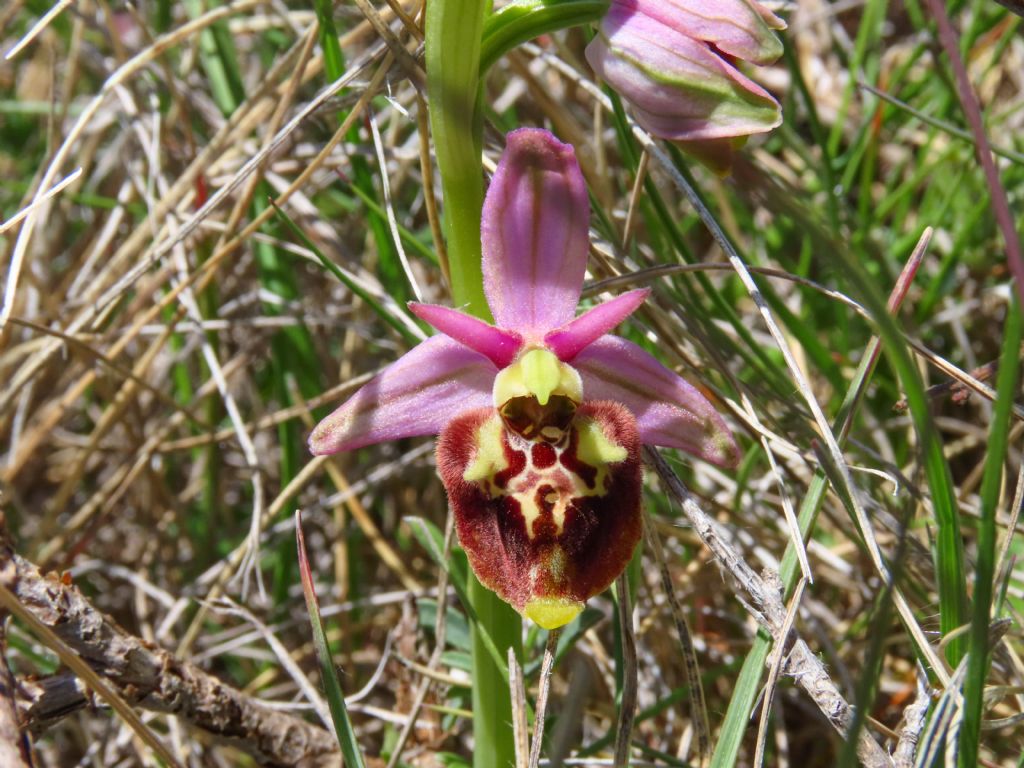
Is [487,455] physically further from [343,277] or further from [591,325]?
[343,277]

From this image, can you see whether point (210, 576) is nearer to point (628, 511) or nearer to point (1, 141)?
point (628, 511)

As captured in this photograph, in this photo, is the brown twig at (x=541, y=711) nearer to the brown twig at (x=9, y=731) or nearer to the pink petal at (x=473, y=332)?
the pink petal at (x=473, y=332)

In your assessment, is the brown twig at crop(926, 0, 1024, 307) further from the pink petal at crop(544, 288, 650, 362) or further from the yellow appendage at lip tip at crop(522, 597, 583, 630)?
the yellow appendage at lip tip at crop(522, 597, 583, 630)

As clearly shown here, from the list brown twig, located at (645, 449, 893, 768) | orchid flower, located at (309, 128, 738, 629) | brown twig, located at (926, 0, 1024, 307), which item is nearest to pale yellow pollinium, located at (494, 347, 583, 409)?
orchid flower, located at (309, 128, 738, 629)

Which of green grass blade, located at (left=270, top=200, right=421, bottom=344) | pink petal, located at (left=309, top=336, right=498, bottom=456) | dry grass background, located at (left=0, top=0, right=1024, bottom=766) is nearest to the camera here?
pink petal, located at (left=309, top=336, right=498, bottom=456)

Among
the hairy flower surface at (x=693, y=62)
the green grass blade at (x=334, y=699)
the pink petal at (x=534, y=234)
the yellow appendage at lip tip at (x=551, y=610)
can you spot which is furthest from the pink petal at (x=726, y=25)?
the green grass blade at (x=334, y=699)

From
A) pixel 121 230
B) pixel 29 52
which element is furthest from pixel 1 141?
pixel 121 230
